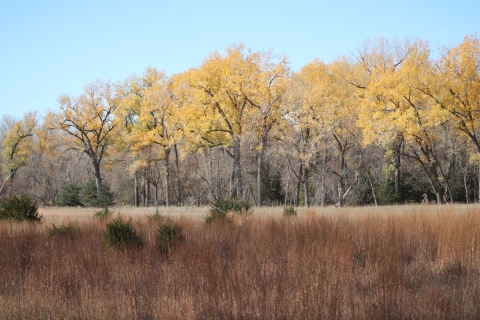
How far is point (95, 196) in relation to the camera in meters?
41.1

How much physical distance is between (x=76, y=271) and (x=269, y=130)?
25.4 metres

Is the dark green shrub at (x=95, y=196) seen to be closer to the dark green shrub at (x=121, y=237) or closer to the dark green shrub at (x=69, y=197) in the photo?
the dark green shrub at (x=69, y=197)

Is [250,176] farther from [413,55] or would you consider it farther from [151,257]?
[151,257]

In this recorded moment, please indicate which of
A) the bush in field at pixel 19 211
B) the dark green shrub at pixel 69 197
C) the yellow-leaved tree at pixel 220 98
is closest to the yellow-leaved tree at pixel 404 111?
the yellow-leaved tree at pixel 220 98

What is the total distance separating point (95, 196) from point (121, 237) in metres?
33.1

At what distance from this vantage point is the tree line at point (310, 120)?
1089 inches

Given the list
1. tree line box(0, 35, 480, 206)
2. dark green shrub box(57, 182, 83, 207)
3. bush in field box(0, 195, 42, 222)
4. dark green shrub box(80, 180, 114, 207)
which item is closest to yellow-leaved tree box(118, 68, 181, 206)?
tree line box(0, 35, 480, 206)

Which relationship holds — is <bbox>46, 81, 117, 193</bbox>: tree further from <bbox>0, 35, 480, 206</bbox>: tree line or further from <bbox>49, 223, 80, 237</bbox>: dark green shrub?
<bbox>49, 223, 80, 237</bbox>: dark green shrub

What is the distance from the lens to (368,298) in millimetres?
5832

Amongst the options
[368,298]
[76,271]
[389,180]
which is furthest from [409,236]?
[389,180]

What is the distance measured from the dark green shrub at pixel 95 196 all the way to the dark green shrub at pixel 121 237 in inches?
1024

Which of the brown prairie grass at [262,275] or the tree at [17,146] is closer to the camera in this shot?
the brown prairie grass at [262,275]

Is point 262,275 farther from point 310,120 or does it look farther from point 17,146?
point 17,146

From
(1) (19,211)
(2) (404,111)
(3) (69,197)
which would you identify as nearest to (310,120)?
(2) (404,111)
